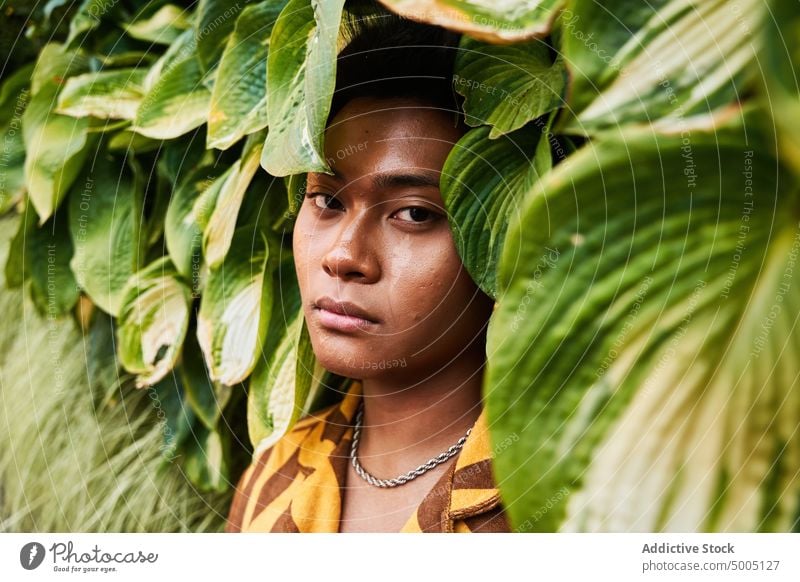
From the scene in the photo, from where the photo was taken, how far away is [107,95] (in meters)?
0.64

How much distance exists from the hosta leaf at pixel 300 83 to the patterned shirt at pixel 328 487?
0.18m

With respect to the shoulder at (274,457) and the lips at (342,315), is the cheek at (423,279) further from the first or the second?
the shoulder at (274,457)

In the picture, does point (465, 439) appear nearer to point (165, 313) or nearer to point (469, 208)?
point (469, 208)

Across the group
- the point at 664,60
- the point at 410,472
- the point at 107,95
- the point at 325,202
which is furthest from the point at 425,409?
the point at 107,95

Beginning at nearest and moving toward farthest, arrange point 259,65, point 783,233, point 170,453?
1. point 783,233
2. point 259,65
3. point 170,453

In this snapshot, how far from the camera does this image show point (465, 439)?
0.51 metres

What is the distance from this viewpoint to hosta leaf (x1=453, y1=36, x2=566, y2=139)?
0.46 metres

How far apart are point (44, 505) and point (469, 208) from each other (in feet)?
1.59

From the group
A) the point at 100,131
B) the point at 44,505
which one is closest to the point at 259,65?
the point at 100,131

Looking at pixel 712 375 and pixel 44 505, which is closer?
pixel 712 375

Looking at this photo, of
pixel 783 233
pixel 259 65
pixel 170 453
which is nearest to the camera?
pixel 783 233

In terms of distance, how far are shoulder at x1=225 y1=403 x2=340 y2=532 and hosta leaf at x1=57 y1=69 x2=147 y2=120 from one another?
0.28 metres

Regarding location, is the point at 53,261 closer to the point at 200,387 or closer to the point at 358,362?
the point at 200,387
